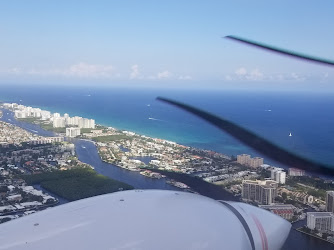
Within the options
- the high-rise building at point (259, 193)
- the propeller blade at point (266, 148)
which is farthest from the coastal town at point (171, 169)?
the propeller blade at point (266, 148)

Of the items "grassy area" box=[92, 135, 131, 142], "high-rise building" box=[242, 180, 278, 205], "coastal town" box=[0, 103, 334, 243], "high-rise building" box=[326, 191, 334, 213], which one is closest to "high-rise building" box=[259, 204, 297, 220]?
"coastal town" box=[0, 103, 334, 243]

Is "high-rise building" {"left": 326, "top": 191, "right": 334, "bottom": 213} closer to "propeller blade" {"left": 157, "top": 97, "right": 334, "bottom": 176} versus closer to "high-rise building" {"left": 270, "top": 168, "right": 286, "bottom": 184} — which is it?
"high-rise building" {"left": 270, "top": 168, "right": 286, "bottom": 184}

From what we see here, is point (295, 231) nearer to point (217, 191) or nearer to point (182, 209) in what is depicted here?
point (217, 191)

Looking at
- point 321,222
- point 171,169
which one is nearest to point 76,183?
point 171,169

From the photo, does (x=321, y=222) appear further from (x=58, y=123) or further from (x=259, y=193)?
(x=58, y=123)

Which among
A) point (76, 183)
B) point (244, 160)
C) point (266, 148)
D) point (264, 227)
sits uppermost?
point (266, 148)

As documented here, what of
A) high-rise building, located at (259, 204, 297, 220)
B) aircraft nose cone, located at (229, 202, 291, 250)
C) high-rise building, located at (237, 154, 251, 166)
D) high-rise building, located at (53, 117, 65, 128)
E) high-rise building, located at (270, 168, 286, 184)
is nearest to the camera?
aircraft nose cone, located at (229, 202, 291, 250)

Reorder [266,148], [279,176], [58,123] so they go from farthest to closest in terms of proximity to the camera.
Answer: [58,123], [279,176], [266,148]
